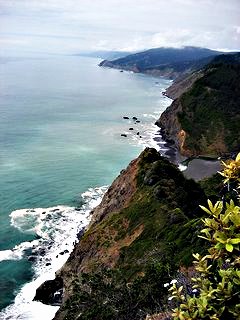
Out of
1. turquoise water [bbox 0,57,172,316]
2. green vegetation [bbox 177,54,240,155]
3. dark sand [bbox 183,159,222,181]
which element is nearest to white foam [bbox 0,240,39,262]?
turquoise water [bbox 0,57,172,316]

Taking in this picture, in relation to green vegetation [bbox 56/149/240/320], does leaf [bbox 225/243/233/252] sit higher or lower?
higher

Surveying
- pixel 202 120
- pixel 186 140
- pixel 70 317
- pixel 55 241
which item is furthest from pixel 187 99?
pixel 70 317

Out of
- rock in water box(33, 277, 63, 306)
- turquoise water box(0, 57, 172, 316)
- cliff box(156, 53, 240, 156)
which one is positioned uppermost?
cliff box(156, 53, 240, 156)

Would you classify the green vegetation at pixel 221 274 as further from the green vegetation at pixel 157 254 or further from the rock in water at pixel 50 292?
the rock in water at pixel 50 292

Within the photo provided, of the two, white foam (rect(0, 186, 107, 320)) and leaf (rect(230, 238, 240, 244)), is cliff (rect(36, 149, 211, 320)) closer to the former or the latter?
white foam (rect(0, 186, 107, 320))

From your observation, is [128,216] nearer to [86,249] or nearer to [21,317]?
[86,249]

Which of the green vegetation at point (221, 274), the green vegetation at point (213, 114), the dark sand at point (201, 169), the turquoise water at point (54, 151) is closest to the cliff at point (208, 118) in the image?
the green vegetation at point (213, 114)

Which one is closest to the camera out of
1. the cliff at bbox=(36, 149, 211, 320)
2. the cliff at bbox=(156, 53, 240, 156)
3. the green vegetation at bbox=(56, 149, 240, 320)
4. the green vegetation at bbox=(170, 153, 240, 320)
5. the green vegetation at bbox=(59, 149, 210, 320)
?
the green vegetation at bbox=(170, 153, 240, 320)
